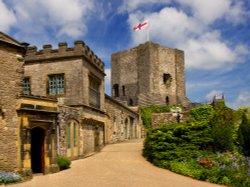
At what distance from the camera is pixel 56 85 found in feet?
71.9

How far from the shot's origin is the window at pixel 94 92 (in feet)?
75.8

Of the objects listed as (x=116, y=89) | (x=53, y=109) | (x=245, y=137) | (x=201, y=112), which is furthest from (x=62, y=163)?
(x=116, y=89)

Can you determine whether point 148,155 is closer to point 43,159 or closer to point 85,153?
point 85,153

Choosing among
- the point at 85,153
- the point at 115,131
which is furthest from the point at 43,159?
the point at 115,131

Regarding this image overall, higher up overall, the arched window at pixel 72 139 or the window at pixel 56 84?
the window at pixel 56 84

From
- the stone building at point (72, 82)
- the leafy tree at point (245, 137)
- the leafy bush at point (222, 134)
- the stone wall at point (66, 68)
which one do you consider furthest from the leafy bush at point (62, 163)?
the leafy tree at point (245, 137)

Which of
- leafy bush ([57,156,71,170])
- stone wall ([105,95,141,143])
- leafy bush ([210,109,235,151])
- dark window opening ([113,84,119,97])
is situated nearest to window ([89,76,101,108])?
stone wall ([105,95,141,143])

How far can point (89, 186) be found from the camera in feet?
39.9

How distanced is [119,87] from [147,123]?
11.9m

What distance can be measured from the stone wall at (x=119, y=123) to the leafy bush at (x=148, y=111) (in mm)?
3159

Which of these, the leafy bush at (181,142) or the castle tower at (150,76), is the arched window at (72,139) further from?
the castle tower at (150,76)

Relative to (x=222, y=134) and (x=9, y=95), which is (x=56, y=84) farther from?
(x=222, y=134)

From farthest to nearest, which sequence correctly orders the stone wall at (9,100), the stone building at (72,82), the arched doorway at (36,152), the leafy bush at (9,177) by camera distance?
the stone building at (72,82), the arched doorway at (36,152), the stone wall at (9,100), the leafy bush at (9,177)

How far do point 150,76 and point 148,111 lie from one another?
23.3 ft
